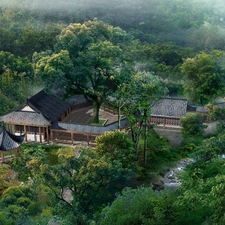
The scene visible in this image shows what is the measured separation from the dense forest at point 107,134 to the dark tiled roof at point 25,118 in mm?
1712

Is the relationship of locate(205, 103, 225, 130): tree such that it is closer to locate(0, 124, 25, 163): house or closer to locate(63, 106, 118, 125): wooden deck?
locate(63, 106, 118, 125): wooden deck

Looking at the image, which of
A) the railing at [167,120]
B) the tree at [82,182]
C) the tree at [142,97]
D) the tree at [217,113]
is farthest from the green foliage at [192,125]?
the tree at [82,182]

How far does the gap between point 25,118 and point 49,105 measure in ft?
8.19

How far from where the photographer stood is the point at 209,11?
74.5m

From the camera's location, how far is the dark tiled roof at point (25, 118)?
2791 centimetres

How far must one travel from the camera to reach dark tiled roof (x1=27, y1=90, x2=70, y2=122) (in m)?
28.7

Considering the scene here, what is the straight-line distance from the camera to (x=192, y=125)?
93.8 feet

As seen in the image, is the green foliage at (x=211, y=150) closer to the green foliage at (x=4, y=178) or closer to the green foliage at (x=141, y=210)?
the green foliage at (x=141, y=210)

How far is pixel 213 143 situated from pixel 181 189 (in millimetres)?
6137

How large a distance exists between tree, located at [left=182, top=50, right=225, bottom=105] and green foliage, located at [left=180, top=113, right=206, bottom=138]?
5.83 m

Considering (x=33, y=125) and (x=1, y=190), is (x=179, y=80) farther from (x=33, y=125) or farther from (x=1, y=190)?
(x=1, y=190)

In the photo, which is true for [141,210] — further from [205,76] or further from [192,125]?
[205,76]

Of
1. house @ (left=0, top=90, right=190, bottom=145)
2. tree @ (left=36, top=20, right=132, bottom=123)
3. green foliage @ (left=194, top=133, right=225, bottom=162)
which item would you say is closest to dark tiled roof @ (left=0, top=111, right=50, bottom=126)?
house @ (left=0, top=90, right=190, bottom=145)

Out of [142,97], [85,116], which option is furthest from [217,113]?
[85,116]
